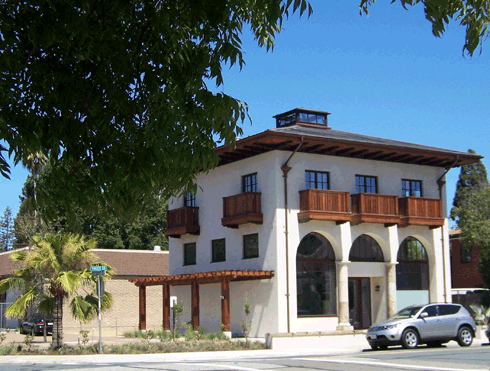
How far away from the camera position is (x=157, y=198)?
21.1 ft

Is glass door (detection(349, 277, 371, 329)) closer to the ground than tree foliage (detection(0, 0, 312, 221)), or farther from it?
closer to the ground

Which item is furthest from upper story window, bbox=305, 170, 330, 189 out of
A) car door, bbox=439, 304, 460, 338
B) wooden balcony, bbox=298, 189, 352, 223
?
car door, bbox=439, 304, 460, 338

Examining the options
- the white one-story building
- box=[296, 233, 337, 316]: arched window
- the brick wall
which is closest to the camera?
the white one-story building

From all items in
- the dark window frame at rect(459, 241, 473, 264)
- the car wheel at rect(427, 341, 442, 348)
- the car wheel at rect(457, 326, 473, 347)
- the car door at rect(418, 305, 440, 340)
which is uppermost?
the dark window frame at rect(459, 241, 473, 264)

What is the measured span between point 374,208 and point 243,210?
6.14m

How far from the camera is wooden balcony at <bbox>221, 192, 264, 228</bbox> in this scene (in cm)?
2959

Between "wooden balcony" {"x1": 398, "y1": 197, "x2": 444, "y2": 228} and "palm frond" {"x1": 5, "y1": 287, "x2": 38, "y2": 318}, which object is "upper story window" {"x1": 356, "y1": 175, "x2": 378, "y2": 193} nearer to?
"wooden balcony" {"x1": 398, "y1": 197, "x2": 444, "y2": 228}

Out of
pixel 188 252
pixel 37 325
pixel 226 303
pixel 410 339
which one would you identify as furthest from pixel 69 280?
pixel 37 325

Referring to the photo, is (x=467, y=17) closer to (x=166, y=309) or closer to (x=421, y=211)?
(x=421, y=211)

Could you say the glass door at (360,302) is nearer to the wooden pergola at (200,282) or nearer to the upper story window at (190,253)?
the wooden pergola at (200,282)

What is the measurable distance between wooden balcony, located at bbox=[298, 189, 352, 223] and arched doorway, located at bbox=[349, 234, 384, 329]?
2.59 meters

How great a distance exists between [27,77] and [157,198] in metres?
1.65

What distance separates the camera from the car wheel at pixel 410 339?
24.1 metres

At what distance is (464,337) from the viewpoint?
25.3 metres
